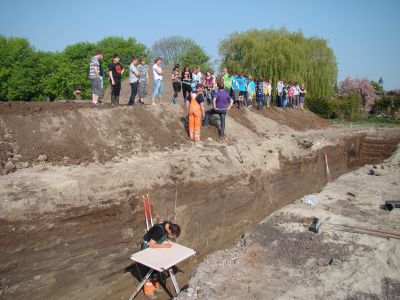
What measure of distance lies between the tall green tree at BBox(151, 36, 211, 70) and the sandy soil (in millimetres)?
39026

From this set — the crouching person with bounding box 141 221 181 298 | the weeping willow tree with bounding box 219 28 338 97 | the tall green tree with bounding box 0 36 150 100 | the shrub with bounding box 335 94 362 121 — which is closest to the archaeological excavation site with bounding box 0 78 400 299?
the crouching person with bounding box 141 221 181 298

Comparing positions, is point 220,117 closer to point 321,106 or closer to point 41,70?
point 321,106

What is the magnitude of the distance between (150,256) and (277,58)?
23.0m

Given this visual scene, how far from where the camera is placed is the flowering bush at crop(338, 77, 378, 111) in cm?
3884

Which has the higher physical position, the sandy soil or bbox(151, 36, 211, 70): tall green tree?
bbox(151, 36, 211, 70): tall green tree

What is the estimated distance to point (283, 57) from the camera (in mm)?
26328

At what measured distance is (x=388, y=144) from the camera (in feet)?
67.3

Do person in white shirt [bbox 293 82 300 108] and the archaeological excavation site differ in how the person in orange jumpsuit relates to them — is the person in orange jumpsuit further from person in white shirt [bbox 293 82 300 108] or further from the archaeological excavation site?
person in white shirt [bbox 293 82 300 108]

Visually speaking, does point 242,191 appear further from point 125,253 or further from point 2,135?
point 2,135

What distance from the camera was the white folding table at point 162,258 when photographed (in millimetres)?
5914

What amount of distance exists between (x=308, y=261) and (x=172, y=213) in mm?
3169

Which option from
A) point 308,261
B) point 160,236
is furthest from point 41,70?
point 308,261

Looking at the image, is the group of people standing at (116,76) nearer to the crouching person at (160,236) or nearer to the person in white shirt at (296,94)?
the crouching person at (160,236)

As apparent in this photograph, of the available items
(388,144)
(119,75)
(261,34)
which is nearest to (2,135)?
(119,75)
